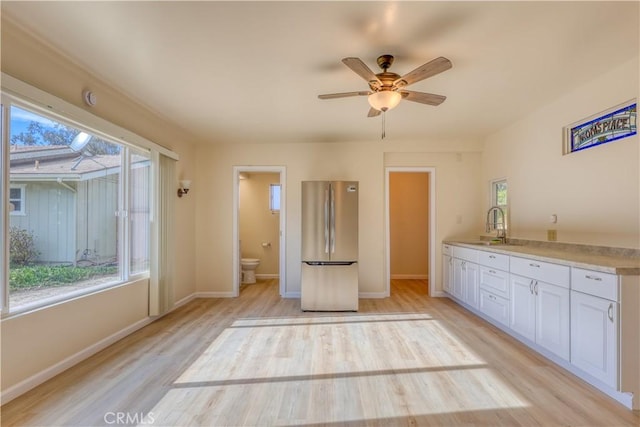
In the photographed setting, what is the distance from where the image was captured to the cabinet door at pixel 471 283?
152 inches

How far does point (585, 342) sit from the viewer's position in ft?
7.45

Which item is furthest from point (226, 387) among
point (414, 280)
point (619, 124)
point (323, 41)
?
point (414, 280)

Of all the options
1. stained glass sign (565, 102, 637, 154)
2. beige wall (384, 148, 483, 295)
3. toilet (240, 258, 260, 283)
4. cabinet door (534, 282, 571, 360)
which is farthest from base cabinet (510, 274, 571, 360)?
toilet (240, 258, 260, 283)

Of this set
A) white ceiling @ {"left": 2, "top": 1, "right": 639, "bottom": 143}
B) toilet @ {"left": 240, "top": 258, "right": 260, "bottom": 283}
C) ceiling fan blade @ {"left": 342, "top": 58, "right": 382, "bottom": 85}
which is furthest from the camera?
toilet @ {"left": 240, "top": 258, "right": 260, "bottom": 283}

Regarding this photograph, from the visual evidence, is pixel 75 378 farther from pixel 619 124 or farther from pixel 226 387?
pixel 619 124

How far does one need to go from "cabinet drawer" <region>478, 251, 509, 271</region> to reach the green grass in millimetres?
4132

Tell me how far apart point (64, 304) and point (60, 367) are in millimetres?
486

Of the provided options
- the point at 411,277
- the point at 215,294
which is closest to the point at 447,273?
the point at 411,277

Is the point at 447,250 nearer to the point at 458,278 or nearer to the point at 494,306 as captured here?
the point at 458,278

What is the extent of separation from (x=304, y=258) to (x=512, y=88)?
3.06 m

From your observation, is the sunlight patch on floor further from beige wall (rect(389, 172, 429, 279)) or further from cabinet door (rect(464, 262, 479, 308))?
beige wall (rect(389, 172, 429, 279))

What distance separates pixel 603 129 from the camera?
9.04ft

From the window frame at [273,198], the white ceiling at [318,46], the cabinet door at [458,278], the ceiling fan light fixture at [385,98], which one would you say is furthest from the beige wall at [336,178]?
the ceiling fan light fixture at [385,98]

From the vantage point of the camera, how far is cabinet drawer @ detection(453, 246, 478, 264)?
3.91 meters
